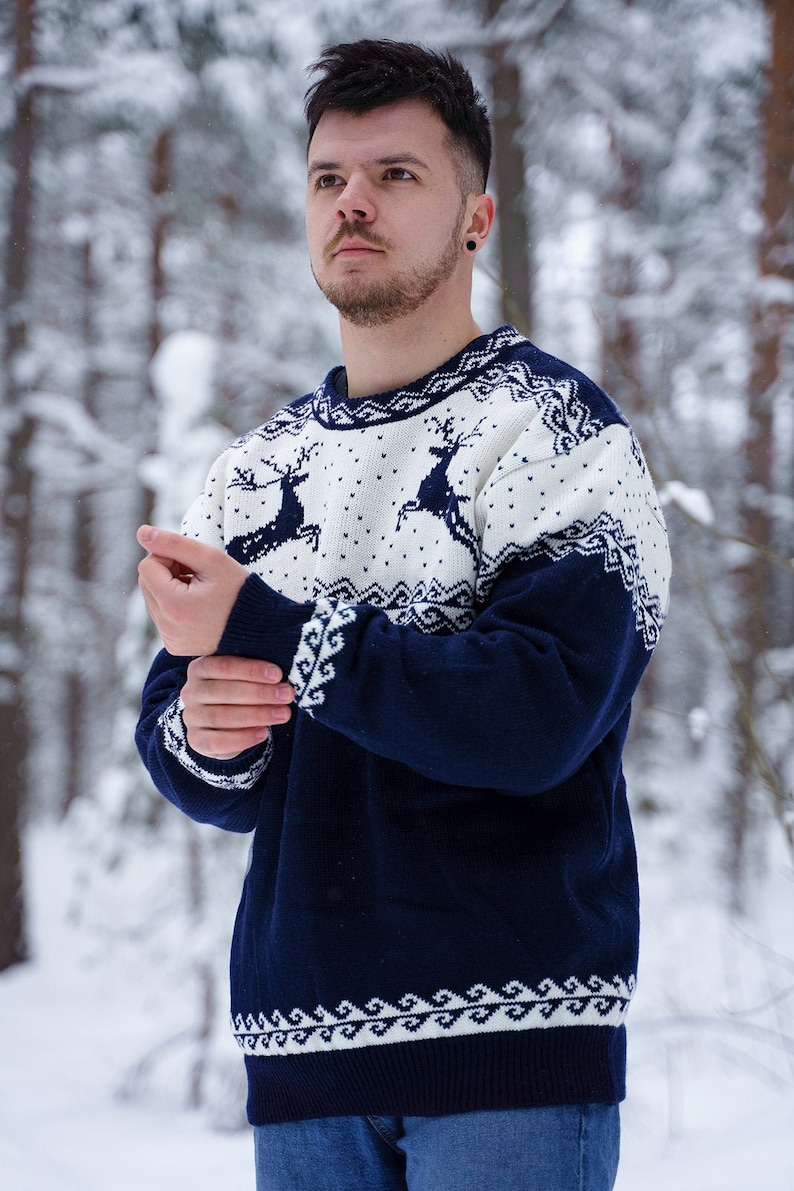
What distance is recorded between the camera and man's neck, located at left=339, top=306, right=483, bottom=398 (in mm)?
1307

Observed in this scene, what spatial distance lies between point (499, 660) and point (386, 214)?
637 mm

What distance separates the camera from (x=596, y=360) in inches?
213

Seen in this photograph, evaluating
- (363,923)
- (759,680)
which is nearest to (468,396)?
(363,923)

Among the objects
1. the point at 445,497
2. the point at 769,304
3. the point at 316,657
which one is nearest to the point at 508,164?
the point at 769,304

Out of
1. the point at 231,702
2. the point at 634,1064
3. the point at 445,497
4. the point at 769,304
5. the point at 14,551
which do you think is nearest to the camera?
the point at 231,702

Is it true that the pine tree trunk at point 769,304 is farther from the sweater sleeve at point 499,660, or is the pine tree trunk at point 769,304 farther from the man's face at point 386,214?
the sweater sleeve at point 499,660

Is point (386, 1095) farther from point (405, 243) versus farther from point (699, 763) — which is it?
point (699, 763)

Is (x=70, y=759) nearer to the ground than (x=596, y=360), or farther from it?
nearer to the ground

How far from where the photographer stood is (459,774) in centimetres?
Answer: 99

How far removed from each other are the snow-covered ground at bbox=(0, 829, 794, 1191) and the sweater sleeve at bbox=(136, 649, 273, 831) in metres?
1.92

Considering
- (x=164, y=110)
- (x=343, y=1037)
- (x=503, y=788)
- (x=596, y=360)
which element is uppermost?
(x=164, y=110)

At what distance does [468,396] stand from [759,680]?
4878mm

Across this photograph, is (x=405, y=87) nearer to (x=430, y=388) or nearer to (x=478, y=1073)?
(x=430, y=388)

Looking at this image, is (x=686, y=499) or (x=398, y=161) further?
(x=686, y=499)
